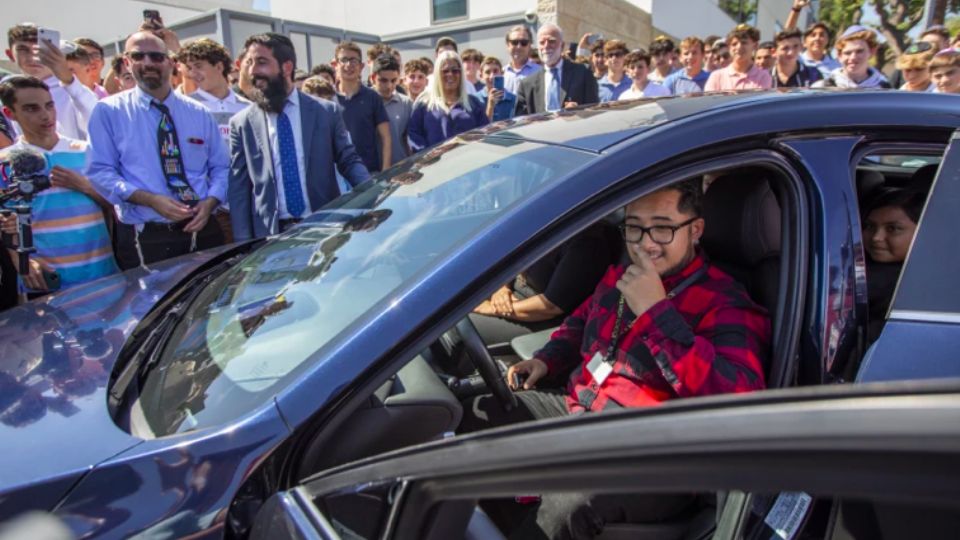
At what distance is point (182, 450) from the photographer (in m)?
1.04

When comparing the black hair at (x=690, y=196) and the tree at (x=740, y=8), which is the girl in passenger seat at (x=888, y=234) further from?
the tree at (x=740, y=8)

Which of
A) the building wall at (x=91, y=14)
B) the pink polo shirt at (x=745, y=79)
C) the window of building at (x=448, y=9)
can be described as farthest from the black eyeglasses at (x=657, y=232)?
the building wall at (x=91, y=14)

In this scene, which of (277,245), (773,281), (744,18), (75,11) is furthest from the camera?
(744,18)

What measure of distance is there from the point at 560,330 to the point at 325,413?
1220 millimetres

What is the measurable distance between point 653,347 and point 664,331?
0.05 metres

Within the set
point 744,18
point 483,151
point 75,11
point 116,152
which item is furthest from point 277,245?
point 744,18

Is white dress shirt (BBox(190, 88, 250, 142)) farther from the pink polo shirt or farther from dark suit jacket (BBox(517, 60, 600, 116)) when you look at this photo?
the pink polo shirt

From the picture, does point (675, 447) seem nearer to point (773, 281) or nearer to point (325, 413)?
point (325, 413)

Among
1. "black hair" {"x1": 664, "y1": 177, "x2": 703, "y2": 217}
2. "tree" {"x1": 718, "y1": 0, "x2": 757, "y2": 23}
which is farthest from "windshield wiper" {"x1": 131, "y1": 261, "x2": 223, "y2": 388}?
"tree" {"x1": 718, "y1": 0, "x2": 757, "y2": 23}

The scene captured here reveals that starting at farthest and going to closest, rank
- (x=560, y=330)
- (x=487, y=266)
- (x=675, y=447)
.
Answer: (x=560, y=330) → (x=487, y=266) → (x=675, y=447)

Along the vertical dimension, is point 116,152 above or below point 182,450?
above

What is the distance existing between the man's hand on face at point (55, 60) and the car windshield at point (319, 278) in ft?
12.8

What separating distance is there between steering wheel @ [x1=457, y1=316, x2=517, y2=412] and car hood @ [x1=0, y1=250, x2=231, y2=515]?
36.2 inches

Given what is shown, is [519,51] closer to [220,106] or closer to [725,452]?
[220,106]
